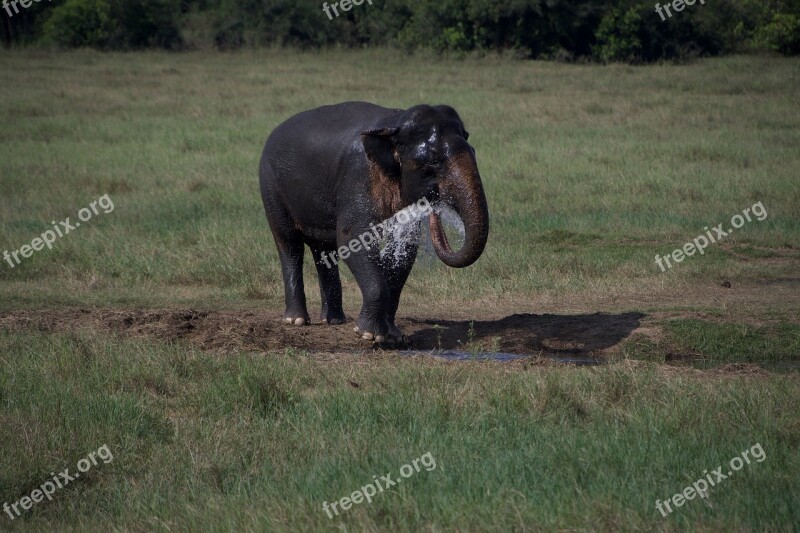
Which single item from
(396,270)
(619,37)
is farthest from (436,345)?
(619,37)

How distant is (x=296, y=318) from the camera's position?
9703mm

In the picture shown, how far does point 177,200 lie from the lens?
14906mm

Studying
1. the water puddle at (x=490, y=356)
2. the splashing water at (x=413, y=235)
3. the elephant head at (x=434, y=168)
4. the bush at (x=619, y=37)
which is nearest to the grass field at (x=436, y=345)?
the water puddle at (x=490, y=356)

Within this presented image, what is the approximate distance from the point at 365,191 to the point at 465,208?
1129 millimetres

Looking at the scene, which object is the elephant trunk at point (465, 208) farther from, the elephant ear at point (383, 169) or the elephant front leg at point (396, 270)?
the elephant front leg at point (396, 270)

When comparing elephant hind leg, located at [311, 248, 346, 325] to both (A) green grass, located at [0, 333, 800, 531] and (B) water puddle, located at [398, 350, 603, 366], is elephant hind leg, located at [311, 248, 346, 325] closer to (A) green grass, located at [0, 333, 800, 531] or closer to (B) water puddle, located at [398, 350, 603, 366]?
(B) water puddle, located at [398, 350, 603, 366]

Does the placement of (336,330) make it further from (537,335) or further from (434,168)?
(434,168)

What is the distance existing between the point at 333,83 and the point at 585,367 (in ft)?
62.6

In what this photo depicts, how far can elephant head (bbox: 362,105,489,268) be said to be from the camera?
24.8 ft

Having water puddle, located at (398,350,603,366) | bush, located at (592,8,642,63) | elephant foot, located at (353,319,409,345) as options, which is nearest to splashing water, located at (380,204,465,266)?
elephant foot, located at (353,319,409,345)

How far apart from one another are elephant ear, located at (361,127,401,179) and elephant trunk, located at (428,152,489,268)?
549 millimetres

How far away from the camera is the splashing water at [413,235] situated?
802 centimetres

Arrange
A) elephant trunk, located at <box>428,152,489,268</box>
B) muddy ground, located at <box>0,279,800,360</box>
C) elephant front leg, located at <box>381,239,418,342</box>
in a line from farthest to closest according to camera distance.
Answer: muddy ground, located at <box>0,279,800,360</box> < elephant front leg, located at <box>381,239,418,342</box> < elephant trunk, located at <box>428,152,489,268</box>

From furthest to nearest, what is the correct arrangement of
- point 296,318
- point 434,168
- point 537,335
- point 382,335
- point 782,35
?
point 782,35
point 296,318
point 537,335
point 382,335
point 434,168
